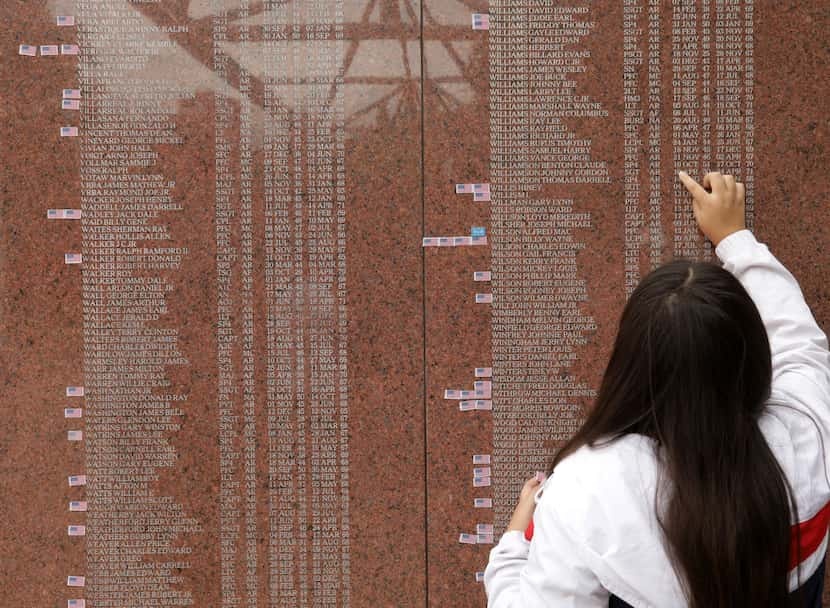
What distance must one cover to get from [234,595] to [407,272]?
1.43 m

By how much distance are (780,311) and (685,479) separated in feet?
3.25

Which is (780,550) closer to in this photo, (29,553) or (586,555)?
(586,555)

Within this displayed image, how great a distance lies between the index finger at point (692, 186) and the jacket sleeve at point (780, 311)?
19cm

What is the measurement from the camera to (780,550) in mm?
1465

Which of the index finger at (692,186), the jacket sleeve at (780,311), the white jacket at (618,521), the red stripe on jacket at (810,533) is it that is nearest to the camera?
the white jacket at (618,521)

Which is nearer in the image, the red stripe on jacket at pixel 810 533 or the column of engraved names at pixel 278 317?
the red stripe on jacket at pixel 810 533

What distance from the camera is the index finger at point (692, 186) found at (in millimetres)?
2496

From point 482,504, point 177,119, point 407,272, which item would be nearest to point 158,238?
point 177,119

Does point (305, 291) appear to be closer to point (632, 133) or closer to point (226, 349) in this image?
point (226, 349)

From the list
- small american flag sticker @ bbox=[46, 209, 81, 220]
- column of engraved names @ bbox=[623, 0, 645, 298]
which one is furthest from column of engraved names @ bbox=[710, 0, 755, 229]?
small american flag sticker @ bbox=[46, 209, 81, 220]

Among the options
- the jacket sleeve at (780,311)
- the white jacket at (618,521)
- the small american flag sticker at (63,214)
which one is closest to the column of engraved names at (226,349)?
the small american flag sticker at (63,214)

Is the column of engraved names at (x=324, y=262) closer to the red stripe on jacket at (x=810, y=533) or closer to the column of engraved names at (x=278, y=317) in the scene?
the column of engraved names at (x=278, y=317)

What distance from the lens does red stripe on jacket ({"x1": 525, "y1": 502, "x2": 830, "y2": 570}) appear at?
1523 millimetres

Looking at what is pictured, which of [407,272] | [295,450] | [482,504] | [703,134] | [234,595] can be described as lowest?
[234,595]
